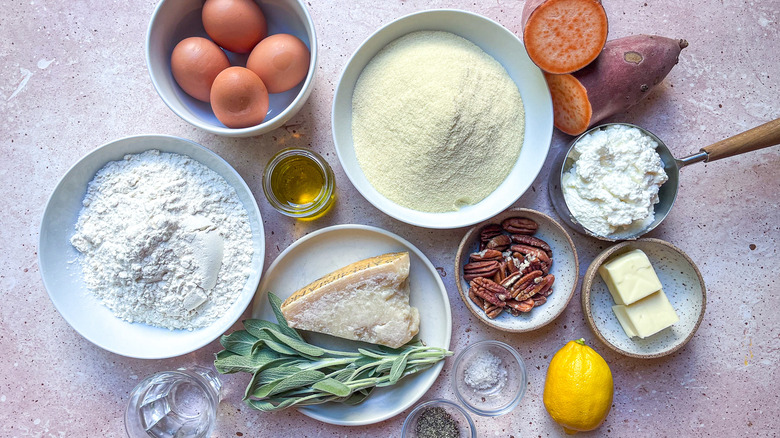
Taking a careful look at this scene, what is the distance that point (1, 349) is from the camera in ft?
4.05

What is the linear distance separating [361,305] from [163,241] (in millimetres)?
452

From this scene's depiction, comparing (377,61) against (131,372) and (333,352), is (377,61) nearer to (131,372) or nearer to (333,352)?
(333,352)

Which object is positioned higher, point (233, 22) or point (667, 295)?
point (233, 22)

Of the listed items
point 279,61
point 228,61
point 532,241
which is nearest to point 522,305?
point 532,241

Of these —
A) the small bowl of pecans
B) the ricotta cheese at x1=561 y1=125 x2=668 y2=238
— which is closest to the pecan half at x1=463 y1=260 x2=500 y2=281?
the small bowl of pecans

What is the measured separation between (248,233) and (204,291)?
0.16 metres

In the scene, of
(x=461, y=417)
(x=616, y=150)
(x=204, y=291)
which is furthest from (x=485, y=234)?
(x=204, y=291)

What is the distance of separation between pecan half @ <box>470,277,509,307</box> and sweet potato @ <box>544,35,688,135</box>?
411 mm

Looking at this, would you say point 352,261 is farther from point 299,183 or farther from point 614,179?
point 614,179

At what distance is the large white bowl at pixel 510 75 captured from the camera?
1.11 meters

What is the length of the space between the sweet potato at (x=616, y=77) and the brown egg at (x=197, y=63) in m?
0.76

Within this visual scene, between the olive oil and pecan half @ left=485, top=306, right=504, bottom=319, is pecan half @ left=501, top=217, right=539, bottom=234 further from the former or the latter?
the olive oil

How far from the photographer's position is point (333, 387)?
1.05 meters

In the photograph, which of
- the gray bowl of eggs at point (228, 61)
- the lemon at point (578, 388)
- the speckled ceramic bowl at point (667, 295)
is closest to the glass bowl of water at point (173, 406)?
the gray bowl of eggs at point (228, 61)
